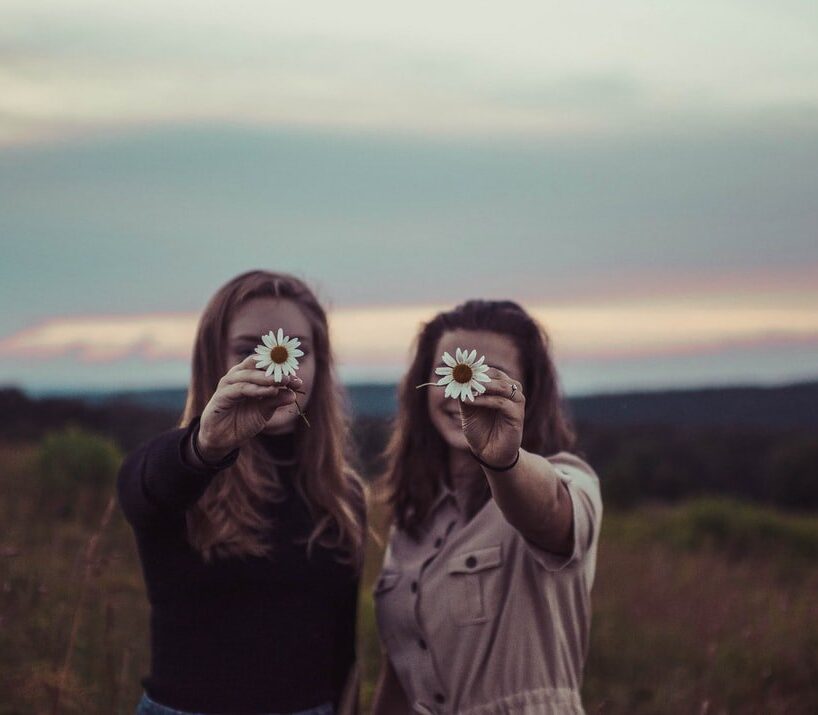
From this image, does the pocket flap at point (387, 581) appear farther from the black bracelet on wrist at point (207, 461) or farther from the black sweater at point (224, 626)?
the black bracelet on wrist at point (207, 461)

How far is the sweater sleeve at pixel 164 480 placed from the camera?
2.76 meters

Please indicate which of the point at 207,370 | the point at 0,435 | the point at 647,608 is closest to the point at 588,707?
the point at 647,608

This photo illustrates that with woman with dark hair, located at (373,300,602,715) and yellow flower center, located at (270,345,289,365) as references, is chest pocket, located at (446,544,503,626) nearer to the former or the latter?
woman with dark hair, located at (373,300,602,715)

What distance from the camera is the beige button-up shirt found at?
9.71 ft

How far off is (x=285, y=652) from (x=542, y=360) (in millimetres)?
1100

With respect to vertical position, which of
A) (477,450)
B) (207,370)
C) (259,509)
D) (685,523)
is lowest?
(685,523)

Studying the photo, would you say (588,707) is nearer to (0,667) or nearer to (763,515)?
(0,667)

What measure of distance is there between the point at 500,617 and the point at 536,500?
0.44 m

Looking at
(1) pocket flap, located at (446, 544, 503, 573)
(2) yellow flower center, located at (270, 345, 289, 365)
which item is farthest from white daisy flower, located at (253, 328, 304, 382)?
(1) pocket flap, located at (446, 544, 503, 573)

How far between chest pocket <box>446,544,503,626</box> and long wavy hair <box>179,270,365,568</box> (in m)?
0.35

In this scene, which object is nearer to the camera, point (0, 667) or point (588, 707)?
point (0, 667)

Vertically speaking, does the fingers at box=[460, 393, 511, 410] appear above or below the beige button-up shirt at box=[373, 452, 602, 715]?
above

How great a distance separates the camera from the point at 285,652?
10.1 ft

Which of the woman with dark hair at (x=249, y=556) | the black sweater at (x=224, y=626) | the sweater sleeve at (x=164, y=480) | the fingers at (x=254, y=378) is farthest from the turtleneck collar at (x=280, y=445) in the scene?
the fingers at (x=254, y=378)
